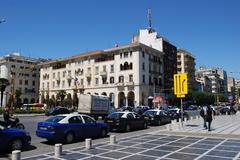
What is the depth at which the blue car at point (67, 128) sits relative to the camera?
48.7 feet

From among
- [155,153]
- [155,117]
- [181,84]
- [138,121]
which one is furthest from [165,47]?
[155,153]

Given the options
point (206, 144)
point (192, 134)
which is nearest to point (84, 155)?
point (206, 144)

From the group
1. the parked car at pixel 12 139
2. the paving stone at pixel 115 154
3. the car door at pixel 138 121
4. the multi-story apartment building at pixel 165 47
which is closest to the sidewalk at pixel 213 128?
the car door at pixel 138 121

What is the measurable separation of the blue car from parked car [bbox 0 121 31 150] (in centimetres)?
180

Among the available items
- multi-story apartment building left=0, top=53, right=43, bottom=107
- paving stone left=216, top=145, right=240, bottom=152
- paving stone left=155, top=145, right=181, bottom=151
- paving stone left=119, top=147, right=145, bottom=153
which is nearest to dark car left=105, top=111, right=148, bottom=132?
paving stone left=155, top=145, right=181, bottom=151

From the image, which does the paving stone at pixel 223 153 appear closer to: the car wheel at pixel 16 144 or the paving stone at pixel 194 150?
the paving stone at pixel 194 150

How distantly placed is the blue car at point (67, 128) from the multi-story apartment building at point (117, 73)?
50949 millimetres

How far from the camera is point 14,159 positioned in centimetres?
971

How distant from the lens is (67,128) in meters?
15.3

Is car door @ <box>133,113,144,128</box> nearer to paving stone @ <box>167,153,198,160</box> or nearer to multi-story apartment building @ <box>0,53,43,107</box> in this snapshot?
paving stone @ <box>167,153,198,160</box>

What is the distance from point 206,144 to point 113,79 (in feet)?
191

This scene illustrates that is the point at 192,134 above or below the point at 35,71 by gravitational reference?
below

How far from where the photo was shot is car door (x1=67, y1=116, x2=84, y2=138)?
15602mm

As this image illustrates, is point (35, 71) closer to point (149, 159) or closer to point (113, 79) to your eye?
point (113, 79)
